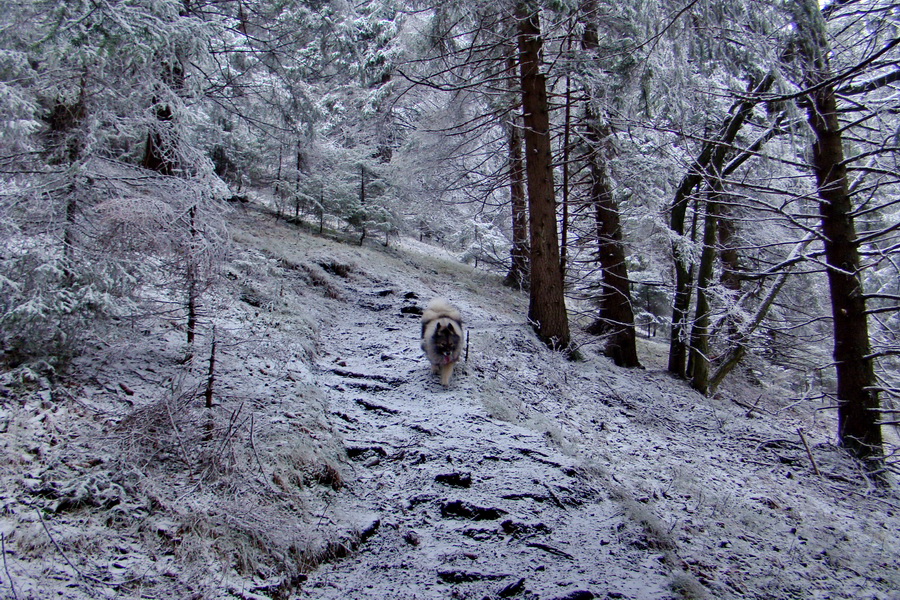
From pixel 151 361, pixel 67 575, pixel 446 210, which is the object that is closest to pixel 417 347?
pixel 151 361

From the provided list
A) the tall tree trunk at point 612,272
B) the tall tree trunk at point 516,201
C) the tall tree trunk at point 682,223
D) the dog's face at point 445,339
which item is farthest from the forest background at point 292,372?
the tall tree trunk at point 612,272

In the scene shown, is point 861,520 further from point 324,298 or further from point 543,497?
point 324,298

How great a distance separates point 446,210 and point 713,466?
12.0m

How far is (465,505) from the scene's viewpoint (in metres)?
4.73

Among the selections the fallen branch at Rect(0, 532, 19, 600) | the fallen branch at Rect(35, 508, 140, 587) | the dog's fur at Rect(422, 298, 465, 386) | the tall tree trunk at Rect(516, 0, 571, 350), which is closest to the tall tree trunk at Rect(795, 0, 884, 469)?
the tall tree trunk at Rect(516, 0, 571, 350)

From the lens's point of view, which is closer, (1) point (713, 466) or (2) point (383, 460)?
(2) point (383, 460)

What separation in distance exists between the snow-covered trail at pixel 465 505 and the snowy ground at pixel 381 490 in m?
0.02

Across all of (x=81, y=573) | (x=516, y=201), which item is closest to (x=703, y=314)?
(x=516, y=201)

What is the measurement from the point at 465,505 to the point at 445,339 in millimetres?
3085

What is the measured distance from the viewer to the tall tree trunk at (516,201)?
37.4ft

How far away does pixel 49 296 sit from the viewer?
4344 mm

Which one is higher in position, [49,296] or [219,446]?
[49,296]

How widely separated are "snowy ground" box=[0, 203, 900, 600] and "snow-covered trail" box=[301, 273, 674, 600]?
23 mm

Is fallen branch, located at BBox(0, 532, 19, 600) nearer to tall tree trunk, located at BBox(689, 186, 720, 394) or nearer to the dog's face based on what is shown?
the dog's face
